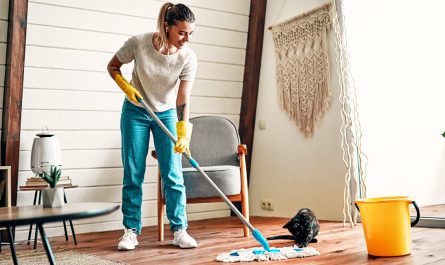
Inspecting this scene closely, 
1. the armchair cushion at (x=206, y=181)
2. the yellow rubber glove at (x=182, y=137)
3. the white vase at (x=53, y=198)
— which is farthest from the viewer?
the armchair cushion at (x=206, y=181)

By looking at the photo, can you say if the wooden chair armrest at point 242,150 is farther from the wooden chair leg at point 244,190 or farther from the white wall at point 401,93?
the white wall at point 401,93

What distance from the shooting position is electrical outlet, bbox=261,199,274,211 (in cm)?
413

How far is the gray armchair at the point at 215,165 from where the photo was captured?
3107mm

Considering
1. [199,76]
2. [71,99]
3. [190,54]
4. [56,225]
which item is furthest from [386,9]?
[56,225]

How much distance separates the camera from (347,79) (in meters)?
3.59

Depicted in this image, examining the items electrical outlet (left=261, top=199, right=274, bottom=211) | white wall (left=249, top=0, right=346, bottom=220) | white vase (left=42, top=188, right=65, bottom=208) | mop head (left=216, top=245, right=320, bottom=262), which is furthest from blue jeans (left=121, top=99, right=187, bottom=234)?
electrical outlet (left=261, top=199, right=274, bottom=211)

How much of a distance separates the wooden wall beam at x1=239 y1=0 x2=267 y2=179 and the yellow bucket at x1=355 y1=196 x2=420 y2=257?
194 centimetres

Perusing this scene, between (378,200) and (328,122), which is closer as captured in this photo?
(378,200)

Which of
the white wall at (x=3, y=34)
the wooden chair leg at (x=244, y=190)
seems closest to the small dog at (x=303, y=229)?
the wooden chair leg at (x=244, y=190)

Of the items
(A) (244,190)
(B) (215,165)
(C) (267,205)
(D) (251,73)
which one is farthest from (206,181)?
(D) (251,73)

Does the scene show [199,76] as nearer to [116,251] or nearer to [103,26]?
[103,26]

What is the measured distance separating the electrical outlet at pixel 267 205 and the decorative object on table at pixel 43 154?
166 centimetres

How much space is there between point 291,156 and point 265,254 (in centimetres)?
161

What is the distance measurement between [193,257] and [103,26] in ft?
5.66
